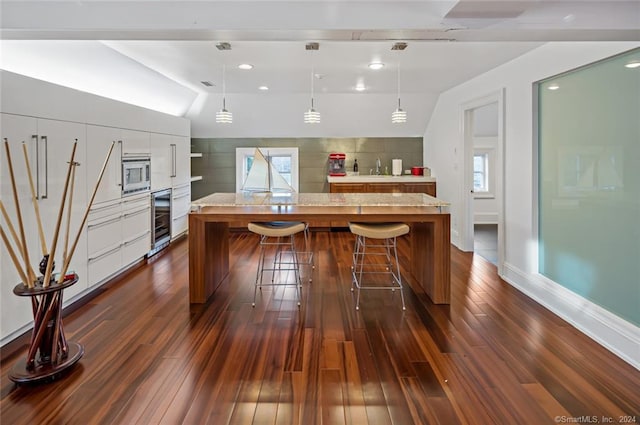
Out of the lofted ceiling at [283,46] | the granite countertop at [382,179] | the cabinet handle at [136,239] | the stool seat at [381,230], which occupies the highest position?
the lofted ceiling at [283,46]

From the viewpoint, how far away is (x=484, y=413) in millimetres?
2053

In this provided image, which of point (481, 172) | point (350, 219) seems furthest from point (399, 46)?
point (481, 172)

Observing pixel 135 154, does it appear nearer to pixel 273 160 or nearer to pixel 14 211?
pixel 14 211

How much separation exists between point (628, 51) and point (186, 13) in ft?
9.03

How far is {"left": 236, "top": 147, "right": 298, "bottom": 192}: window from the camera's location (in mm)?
7582

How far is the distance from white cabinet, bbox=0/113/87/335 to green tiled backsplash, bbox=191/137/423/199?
4049 mm

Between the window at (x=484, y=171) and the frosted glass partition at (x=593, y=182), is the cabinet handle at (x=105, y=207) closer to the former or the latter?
the frosted glass partition at (x=593, y=182)

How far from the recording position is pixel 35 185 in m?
2.95

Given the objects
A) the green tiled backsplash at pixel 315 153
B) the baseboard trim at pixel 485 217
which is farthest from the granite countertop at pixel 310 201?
the baseboard trim at pixel 485 217

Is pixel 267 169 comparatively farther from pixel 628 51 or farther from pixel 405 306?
pixel 628 51

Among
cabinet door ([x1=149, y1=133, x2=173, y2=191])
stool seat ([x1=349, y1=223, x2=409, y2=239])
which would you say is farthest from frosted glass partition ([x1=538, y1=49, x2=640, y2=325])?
cabinet door ([x1=149, y1=133, x2=173, y2=191])

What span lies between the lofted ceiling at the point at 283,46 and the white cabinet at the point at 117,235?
129 cm

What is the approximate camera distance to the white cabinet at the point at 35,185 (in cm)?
273

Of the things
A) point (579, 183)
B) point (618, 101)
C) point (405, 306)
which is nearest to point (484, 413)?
point (405, 306)
